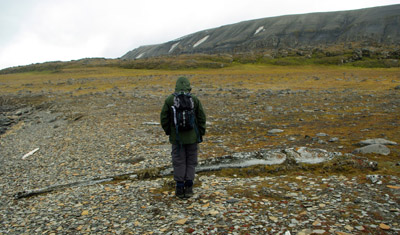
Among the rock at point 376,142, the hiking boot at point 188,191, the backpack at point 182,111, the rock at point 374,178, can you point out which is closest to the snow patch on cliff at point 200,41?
the rock at point 376,142

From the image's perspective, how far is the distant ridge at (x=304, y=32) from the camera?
140375 mm

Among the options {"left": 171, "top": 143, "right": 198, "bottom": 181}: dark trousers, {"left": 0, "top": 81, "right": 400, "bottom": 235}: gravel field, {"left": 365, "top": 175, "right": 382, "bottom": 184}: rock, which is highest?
{"left": 171, "top": 143, "right": 198, "bottom": 181}: dark trousers

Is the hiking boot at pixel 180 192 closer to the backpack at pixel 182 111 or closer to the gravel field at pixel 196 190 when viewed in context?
the gravel field at pixel 196 190

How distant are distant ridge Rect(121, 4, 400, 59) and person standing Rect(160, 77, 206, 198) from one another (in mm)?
125248

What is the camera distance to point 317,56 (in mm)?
82312

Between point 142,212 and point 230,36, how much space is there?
185 meters

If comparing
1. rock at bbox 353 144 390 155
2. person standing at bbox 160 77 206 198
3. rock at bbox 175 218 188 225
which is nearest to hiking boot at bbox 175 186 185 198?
person standing at bbox 160 77 206 198

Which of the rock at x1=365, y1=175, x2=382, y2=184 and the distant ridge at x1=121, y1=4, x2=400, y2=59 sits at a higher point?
the distant ridge at x1=121, y1=4, x2=400, y2=59

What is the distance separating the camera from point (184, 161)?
Answer: 853 centimetres

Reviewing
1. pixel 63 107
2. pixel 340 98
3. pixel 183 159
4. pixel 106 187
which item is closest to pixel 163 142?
pixel 106 187

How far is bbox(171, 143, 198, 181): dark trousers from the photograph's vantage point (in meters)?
8.45

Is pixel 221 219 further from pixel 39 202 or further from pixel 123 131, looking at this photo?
pixel 123 131

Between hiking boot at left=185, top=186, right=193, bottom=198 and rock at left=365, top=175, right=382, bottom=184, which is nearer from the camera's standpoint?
rock at left=365, top=175, right=382, bottom=184

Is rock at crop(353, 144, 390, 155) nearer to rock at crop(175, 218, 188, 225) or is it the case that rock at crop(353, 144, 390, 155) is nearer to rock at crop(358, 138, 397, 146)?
rock at crop(358, 138, 397, 146)
